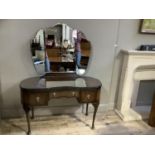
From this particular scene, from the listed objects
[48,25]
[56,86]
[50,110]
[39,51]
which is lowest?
[50,110]

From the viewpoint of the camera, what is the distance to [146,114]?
272 centimetres

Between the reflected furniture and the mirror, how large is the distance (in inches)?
6.4

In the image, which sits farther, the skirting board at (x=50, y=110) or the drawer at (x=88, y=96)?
the skirting board at (x=50, y=110)

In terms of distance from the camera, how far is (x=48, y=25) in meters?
2.12

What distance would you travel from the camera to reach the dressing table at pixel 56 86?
77.8 inches

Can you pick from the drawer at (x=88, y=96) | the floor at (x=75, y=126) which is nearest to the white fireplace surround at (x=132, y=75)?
the floor at (x=75, y=126)

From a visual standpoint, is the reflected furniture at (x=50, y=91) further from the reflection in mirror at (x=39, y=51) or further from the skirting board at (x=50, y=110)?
the skirting board at (x=50, y=110)

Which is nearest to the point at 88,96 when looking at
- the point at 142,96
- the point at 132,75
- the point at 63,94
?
the point at 63,94

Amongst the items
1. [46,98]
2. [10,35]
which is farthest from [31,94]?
[10,35]

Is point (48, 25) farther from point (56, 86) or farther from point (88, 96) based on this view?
point (88, 96)

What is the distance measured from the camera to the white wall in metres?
2.09

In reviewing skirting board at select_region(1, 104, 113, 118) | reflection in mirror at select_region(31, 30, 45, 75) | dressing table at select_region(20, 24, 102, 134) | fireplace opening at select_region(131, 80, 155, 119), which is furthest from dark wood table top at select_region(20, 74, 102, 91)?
fireplace opening at select_region(131, 80, 155, 119)

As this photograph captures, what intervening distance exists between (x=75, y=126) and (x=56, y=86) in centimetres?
63
